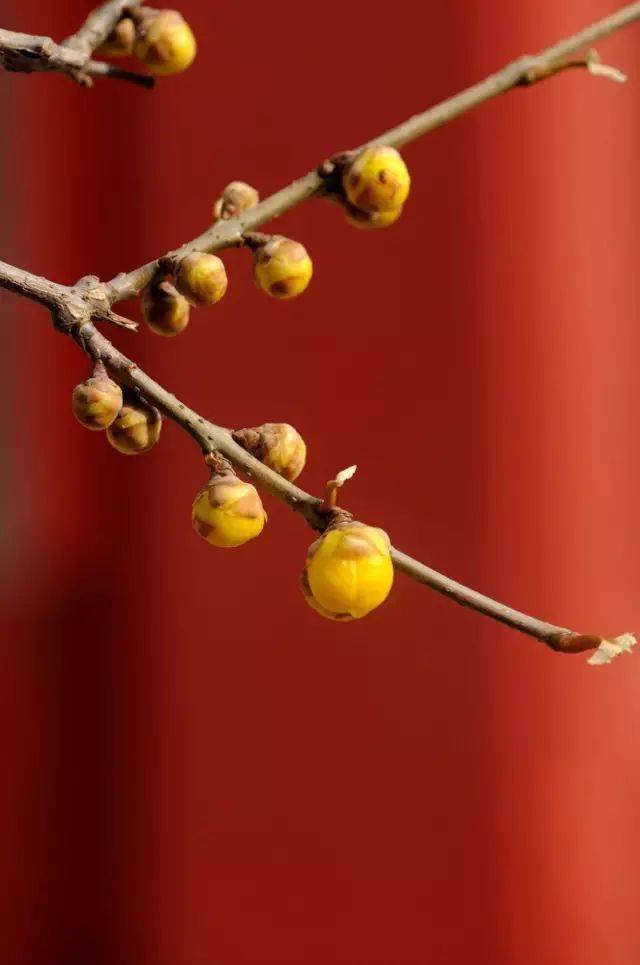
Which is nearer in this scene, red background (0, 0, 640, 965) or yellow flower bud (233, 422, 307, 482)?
yellow flower bud (233, 422, 307, 482)

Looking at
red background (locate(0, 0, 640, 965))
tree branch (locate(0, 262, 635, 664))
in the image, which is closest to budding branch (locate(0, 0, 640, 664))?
tree branch (locate(0, 262, 635, 664))

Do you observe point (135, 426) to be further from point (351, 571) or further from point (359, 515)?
point (359, 515)

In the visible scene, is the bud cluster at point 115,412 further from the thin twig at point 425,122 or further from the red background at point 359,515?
the red background at point 359,515

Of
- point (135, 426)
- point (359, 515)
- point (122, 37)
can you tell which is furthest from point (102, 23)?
point (359, 515)

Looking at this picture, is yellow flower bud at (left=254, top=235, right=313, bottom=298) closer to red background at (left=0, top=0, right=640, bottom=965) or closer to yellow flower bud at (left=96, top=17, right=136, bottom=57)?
yellow flower bud at (left=96, top=17, right=136, bottom=57)

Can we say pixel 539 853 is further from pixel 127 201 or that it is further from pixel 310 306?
pixel 127 201
